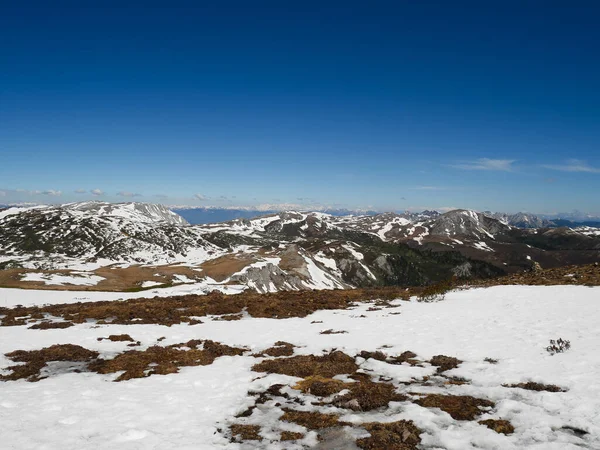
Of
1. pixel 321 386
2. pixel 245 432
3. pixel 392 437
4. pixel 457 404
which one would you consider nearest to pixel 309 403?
pixel 321 386

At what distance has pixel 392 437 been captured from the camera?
7543 millimetres

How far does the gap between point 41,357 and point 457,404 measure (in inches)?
639

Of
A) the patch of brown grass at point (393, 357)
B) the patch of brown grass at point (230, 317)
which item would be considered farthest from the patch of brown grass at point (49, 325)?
the patch of brown grass at point (393, 357)

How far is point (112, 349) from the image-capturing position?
15.9 m

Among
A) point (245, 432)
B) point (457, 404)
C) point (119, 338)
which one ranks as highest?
point (457, 404)

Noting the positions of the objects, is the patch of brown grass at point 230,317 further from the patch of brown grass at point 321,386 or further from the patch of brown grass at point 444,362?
the patch of brown grass at point 444,362

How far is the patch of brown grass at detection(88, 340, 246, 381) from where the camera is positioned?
12930 millimetres

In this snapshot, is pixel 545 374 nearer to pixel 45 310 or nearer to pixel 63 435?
pixel 63 435

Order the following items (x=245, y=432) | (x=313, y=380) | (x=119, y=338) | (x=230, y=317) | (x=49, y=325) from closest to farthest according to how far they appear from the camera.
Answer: (x=245, y=432), (x=313, y=380), (x=119, y=338), (x=49, y=325), (x=230, y=317)

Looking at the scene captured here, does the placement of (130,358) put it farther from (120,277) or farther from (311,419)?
(120,277)

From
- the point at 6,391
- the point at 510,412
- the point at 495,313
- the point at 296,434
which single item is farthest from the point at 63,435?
the point at 495,313

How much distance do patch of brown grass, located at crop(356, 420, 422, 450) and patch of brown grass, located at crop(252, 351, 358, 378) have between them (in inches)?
159

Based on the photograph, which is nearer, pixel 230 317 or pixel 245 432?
pixel 245 432

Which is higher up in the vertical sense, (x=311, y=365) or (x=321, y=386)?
(x=321, y=386)
